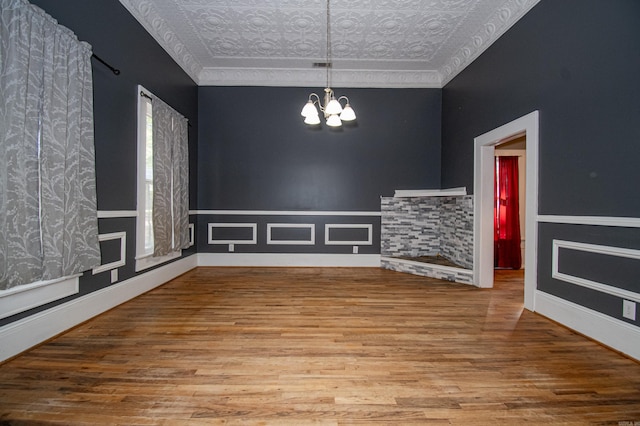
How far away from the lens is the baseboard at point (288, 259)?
4699 mm

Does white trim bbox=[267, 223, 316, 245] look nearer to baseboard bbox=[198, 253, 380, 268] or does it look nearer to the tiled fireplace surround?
baseboard bbox=[198, 253, 380, 268]

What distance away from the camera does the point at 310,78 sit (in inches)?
183

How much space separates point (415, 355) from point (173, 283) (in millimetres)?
3147

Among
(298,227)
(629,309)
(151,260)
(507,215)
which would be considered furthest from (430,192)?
(151,260)

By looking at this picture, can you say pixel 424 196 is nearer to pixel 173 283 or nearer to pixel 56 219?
pixel 173 283

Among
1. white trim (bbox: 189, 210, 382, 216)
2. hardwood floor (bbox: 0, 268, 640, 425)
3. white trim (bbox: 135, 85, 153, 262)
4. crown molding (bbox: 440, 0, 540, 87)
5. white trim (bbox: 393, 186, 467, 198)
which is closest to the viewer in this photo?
hardwood floor (bbox: 0, 268, 640, 425)

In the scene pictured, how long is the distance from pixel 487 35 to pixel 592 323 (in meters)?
3.30

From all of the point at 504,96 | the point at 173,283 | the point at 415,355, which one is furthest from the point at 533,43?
the point at 173,283

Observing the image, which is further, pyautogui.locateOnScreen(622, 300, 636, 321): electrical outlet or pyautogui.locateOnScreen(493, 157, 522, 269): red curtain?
pyautogui.locateOnScreen(493, 157, 522, 269): red curtain

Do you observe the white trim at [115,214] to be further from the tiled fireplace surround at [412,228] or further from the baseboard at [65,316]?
the tiled fireplace surround at [412,228]

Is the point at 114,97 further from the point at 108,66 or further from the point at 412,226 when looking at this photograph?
the point at 412,226

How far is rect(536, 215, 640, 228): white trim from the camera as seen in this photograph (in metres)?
1.90

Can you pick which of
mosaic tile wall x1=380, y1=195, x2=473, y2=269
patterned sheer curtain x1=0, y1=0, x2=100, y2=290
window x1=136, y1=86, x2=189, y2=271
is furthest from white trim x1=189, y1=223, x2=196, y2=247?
mosaic tile wall x1=380, y1=195, x2=473, y2=269

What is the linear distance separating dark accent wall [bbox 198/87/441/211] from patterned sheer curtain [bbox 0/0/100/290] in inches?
96.2
